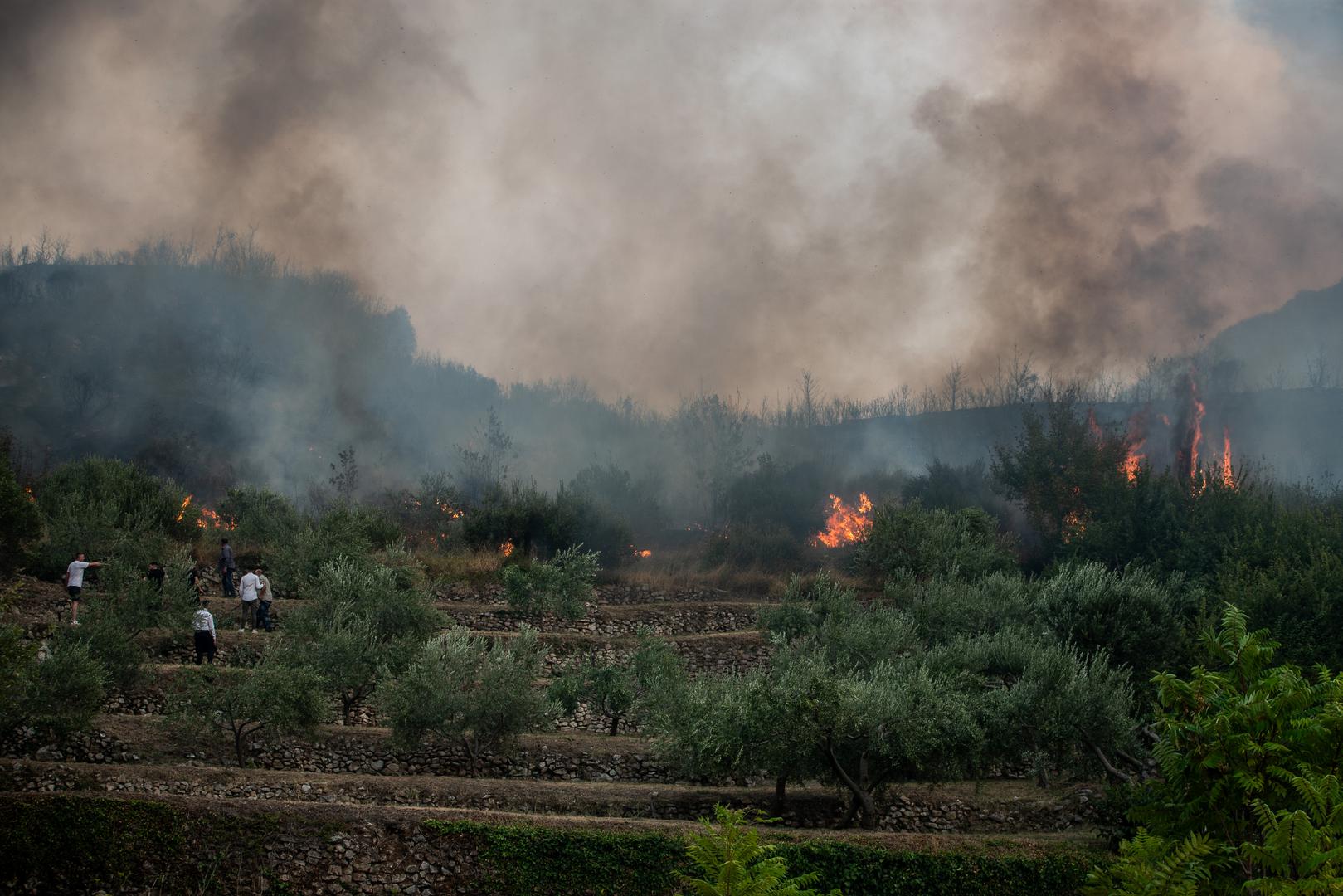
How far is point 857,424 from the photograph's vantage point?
102 metres

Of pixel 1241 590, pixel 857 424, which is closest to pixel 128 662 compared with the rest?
pixel 1241 590

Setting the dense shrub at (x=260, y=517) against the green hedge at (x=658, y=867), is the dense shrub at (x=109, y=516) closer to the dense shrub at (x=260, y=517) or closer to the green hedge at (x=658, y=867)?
the dense shrub at (x=260, y=517)

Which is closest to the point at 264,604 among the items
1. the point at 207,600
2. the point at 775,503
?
the point at 207,600

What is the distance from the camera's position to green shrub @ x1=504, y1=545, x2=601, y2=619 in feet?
124

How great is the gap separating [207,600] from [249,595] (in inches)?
129

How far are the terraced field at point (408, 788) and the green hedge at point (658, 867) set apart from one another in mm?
542

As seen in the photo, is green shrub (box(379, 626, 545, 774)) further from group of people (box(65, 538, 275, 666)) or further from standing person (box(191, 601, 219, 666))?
group of people (box(65, 538, 275, 666))

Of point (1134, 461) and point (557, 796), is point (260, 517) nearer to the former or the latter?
point (557, 796)

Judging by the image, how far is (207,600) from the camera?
108ft

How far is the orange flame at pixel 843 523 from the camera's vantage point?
60.9 metres

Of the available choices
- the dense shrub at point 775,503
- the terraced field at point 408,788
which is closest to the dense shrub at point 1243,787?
the terraced field at point 408,788

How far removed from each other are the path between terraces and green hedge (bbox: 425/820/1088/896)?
2.94ft

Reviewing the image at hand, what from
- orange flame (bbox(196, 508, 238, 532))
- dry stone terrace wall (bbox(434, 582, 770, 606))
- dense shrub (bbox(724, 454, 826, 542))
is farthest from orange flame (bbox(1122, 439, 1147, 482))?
orange flame (bbox(196, 508, 238, 532))

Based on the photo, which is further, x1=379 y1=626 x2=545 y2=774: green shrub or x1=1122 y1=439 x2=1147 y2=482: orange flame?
x1=1122 y1=439 x2=1147 y2=482: orange flame
